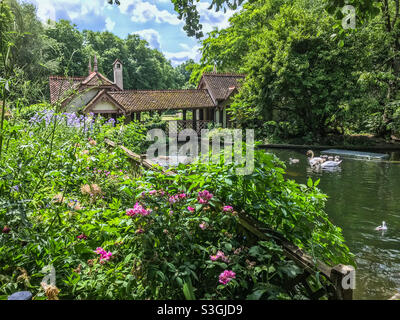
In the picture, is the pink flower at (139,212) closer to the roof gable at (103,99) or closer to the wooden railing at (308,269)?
the wooden railing at (308,269)

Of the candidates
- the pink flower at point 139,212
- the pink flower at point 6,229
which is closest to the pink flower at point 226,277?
the pink flower at point 139,212

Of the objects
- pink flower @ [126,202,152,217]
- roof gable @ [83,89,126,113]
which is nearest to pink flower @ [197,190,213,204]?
pink flower @ [126,202,152,217]

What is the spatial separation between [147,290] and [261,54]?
19323 millimetres

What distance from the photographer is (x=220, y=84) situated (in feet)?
78.1

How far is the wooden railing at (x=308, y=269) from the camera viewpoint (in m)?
1.71

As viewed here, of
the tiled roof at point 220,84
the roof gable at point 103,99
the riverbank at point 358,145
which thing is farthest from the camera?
the tiled roof at point 220,84

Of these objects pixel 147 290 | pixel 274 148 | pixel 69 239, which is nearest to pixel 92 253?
pixel 69 239

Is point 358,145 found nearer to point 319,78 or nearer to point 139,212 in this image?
point 319,78

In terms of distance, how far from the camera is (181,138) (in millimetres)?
21406

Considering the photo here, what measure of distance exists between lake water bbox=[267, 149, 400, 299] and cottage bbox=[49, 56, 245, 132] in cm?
1024

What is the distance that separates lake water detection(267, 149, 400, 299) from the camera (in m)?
4.79

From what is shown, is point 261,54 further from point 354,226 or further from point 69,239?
point 69,239

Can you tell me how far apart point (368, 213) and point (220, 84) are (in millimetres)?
18022

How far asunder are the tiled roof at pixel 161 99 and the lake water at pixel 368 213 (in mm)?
10002
